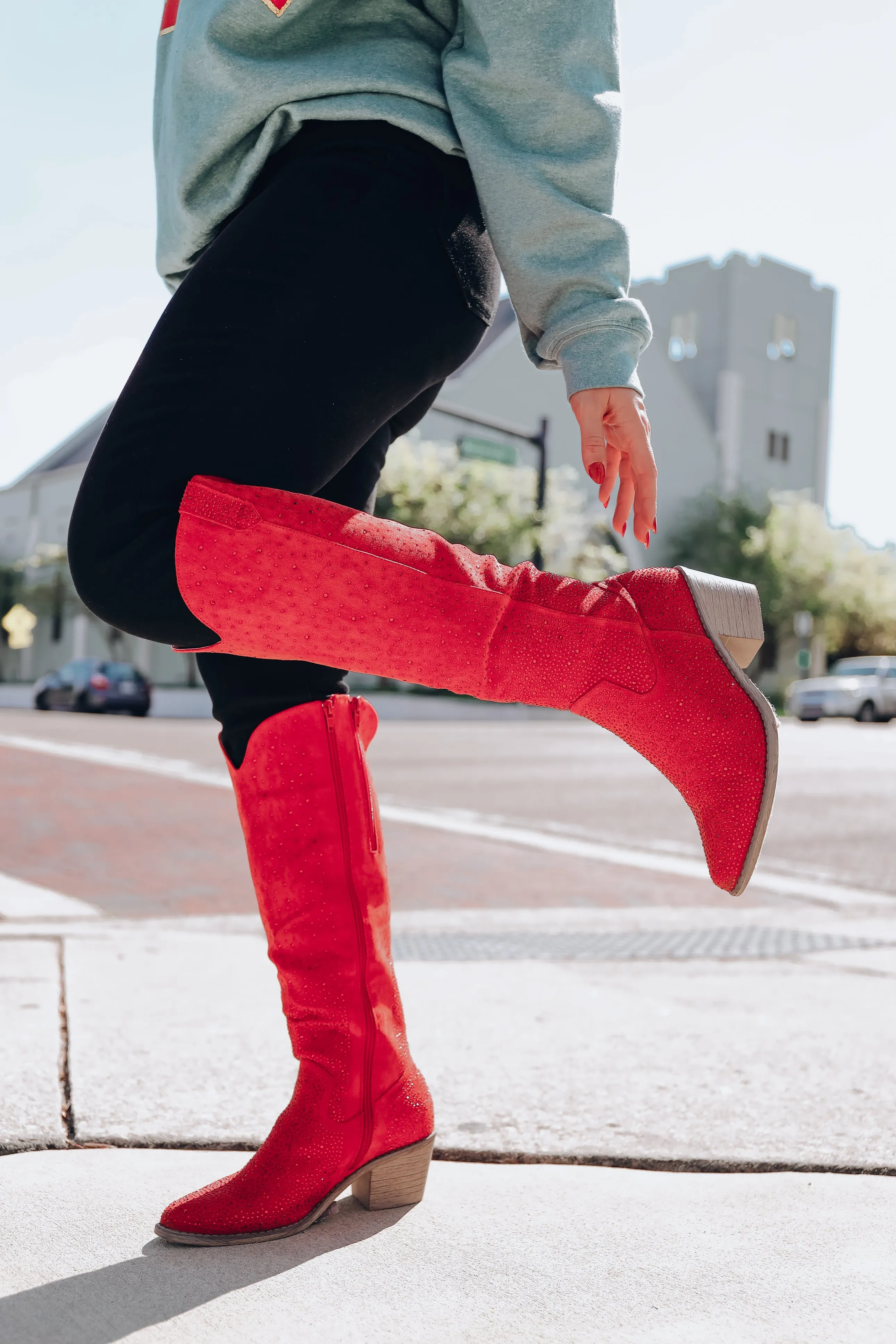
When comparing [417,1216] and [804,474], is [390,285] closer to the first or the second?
[417,1216]

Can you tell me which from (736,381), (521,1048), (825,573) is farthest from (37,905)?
(736,381)

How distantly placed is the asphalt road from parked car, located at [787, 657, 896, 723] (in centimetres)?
1440

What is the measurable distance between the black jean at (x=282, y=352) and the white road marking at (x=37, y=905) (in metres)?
2.24

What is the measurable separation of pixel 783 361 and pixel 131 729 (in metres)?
30.9

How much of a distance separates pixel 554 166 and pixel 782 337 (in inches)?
1574

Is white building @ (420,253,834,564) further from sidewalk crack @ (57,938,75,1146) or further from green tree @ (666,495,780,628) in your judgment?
sidewalk crack @ (57,938,75,1146)

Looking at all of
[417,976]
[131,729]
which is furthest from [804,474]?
[417,976]

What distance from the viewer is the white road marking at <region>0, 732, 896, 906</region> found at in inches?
174

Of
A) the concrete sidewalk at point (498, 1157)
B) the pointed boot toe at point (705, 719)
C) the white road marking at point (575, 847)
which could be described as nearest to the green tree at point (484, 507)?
the white road marking at point (575, 847)

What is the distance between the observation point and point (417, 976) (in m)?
2.40

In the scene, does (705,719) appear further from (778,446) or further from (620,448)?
(778,446)

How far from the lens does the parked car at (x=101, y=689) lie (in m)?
20.0

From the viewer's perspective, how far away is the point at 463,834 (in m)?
5.82

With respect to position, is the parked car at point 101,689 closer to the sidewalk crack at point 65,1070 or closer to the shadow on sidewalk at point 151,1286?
the sidewalk crack at point 65,1070
